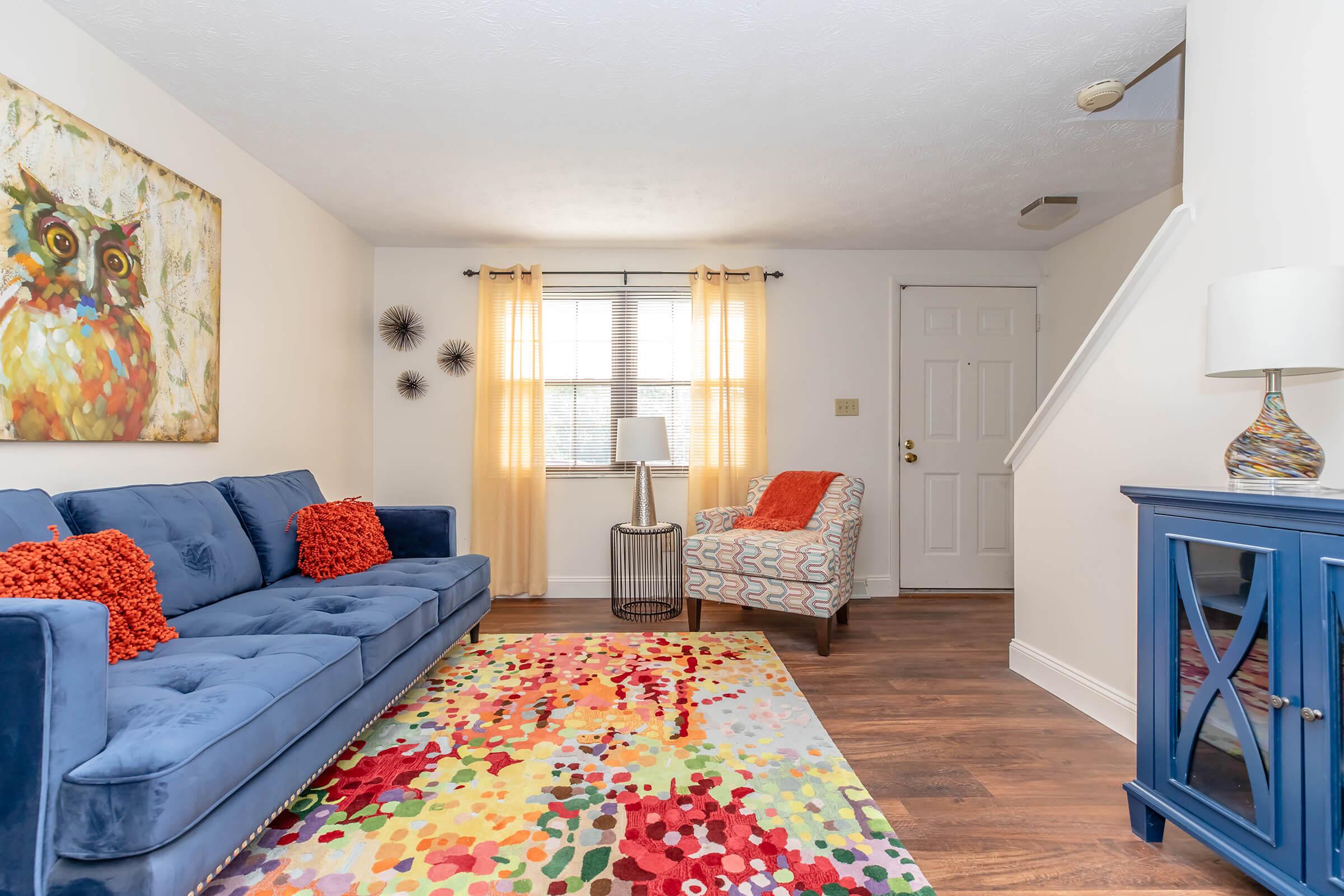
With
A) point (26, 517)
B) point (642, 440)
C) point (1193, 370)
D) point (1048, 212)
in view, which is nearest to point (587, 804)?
point (26, 517)

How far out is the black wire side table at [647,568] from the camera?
4.18m

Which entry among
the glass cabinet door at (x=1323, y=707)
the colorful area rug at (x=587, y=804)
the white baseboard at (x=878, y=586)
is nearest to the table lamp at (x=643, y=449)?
the colorful area rug at (x=587, y=804)

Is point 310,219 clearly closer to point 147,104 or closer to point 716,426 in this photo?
point 147,104

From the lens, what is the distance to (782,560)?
3215 mm

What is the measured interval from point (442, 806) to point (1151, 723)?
1859 mm

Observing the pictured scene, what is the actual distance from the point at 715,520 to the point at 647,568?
818mm

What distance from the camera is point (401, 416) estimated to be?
14.3ft

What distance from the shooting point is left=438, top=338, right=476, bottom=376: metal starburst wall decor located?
434 centimetres

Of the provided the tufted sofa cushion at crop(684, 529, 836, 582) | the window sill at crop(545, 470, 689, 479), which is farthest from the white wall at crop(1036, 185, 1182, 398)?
the window sill at crop(545, 470, 689, 479)

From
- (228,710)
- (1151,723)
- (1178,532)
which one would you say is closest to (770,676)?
(1151,723)

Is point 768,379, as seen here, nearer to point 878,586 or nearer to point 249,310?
point 878,586

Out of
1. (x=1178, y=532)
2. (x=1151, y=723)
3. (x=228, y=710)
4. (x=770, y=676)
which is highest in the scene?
(x=1178, y=532)

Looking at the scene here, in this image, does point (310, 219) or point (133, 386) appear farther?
point (310, 219)

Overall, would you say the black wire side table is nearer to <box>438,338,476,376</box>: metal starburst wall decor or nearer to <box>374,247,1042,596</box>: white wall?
<box>374,247,1042,596</box>: white wall
